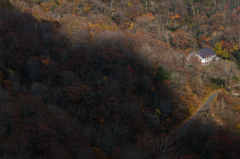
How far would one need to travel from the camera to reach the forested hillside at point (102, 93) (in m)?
20.1

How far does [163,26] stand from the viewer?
2581 inches

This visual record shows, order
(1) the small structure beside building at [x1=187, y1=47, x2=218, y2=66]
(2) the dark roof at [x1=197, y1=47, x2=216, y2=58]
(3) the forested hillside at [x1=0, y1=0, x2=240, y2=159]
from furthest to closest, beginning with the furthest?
(2) the dark roof at [x1=197, y1=47, x2=216, y2=58] → (1) the small structure beside building at [x1=187, y1=47, x2=218, y2=66] → (3) the forested hillside at [x1=0, y1=0, x2=240, y2=159]

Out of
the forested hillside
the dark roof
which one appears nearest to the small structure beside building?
the dark roof

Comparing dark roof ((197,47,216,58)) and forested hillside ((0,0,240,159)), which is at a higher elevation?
dark roof ((197,47,216,58))

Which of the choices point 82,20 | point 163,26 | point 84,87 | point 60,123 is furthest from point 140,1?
point 60,123

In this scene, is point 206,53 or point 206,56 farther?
point 206,53

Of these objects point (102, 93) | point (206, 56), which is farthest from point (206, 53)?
point (102, 93)

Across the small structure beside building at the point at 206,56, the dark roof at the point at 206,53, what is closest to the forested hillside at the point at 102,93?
the small structure beside building at the point at 206,56

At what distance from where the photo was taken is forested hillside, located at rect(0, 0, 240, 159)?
2008 centimetres

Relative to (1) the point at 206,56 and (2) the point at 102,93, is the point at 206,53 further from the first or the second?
(2) the point at 102,93

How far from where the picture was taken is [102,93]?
100 ft

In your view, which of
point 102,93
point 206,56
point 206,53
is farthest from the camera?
point 206,53

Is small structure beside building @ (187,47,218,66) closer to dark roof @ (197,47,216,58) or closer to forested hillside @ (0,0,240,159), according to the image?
dark roof @ (197,47,216,58)

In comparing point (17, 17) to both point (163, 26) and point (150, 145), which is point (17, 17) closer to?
point (150, 145)
